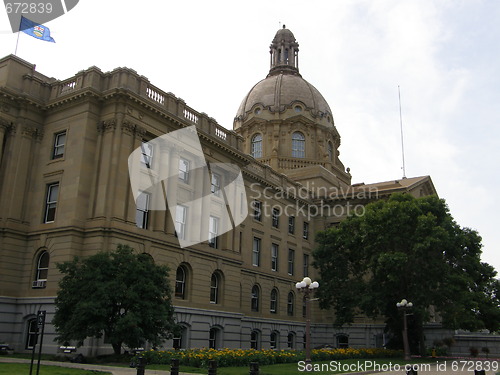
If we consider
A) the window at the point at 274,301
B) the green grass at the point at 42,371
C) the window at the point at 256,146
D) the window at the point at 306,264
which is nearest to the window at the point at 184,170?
the window at the point at 274,301

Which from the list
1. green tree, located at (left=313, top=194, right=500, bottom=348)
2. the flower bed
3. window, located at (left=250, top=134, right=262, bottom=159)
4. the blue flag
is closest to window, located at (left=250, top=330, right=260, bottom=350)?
green tree, located at (left=313, top=194, right=500, bottom=348)

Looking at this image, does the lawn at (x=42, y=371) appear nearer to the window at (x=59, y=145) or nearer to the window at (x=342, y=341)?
the window at (x=59, y=145)

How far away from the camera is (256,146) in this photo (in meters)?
72.3

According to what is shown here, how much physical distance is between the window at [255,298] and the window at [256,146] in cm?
2719

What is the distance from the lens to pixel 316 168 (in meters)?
62.0

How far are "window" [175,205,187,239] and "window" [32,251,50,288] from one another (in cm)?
849

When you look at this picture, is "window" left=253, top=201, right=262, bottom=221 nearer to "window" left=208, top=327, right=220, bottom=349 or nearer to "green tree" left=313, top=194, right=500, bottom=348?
"green tree" left=313, top=194, right=500, bottom=348

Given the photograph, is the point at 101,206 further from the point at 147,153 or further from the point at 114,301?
the point at 114,301

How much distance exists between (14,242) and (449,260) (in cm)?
3002

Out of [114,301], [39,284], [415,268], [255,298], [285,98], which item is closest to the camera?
[114,301]

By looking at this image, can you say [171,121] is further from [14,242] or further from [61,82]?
[14,242]

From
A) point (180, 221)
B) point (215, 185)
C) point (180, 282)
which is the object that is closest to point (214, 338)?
point (180, 282)

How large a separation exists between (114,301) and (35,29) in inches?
729

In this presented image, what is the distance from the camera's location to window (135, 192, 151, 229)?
3308cm
